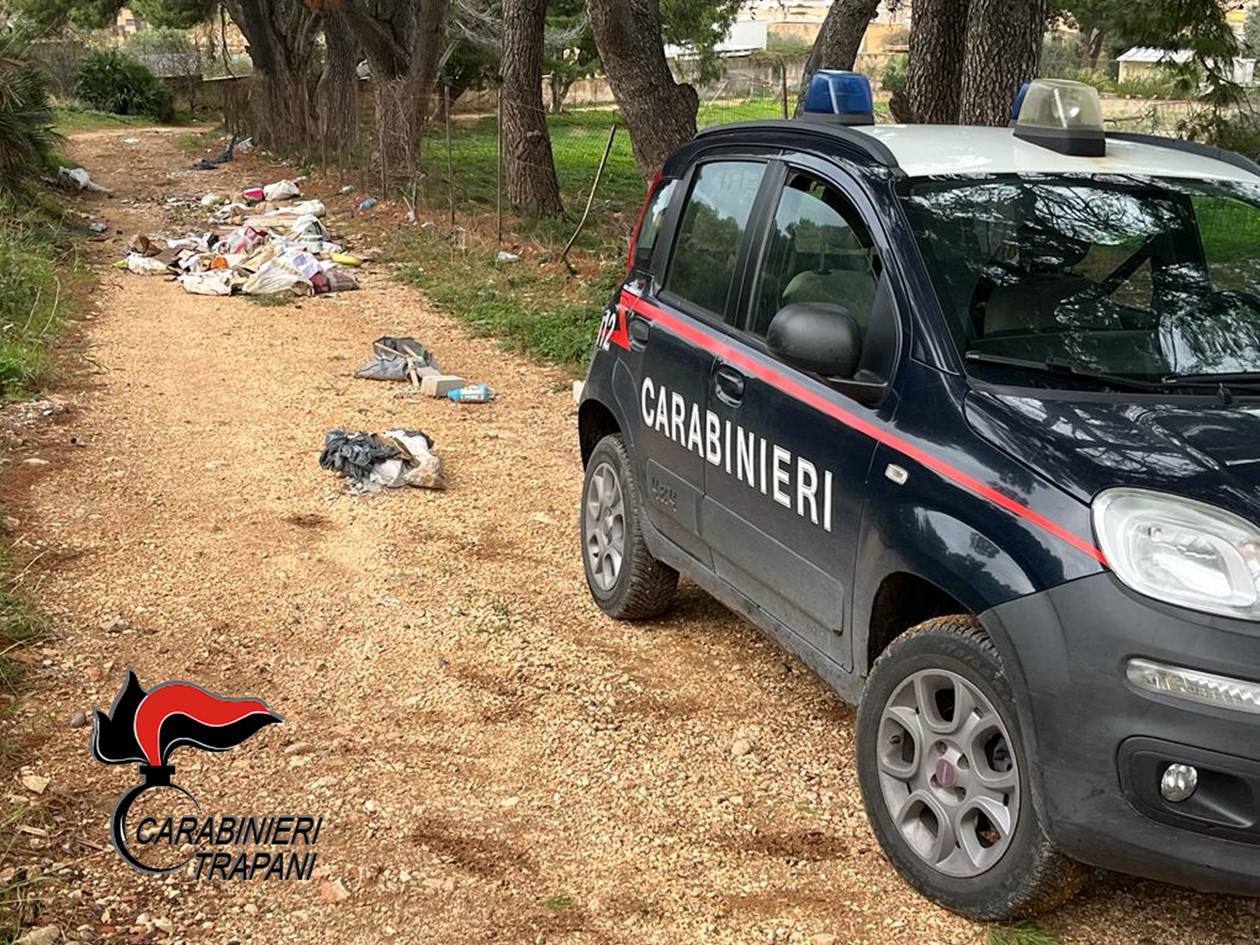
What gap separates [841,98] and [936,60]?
6467mm

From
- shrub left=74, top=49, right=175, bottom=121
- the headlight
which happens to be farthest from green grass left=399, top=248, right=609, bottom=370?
shrub left=74, top=49, right=175, bottom=121

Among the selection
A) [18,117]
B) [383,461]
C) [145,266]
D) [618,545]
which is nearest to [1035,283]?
[618,545]

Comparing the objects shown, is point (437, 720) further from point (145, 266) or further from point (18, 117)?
point (18, 117)

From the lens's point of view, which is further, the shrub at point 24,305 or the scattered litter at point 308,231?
the scattered litter at point 308,231

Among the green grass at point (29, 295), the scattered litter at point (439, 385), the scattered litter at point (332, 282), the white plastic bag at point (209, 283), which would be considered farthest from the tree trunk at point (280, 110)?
the scattered litter at point (439, 385)

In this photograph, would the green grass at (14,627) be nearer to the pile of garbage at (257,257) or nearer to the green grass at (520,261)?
the green grass at (520,261)

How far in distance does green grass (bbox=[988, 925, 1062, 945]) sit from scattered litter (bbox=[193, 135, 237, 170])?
25621 mm

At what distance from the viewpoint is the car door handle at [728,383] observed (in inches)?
161

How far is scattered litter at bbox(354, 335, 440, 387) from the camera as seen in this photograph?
9.53 m

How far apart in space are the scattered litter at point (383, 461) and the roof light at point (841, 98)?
3.34 m

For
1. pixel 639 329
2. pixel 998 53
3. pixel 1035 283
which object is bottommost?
pixel 639 329

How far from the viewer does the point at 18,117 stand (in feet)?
53.8

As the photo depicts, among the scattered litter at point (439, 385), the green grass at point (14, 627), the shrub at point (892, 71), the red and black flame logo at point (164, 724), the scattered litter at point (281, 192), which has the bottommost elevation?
the red and black flame logo at point (164, 724)

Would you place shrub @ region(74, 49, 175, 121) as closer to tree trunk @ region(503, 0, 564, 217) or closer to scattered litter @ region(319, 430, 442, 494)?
tree trunk @ region(503, 0, 564, 217)
